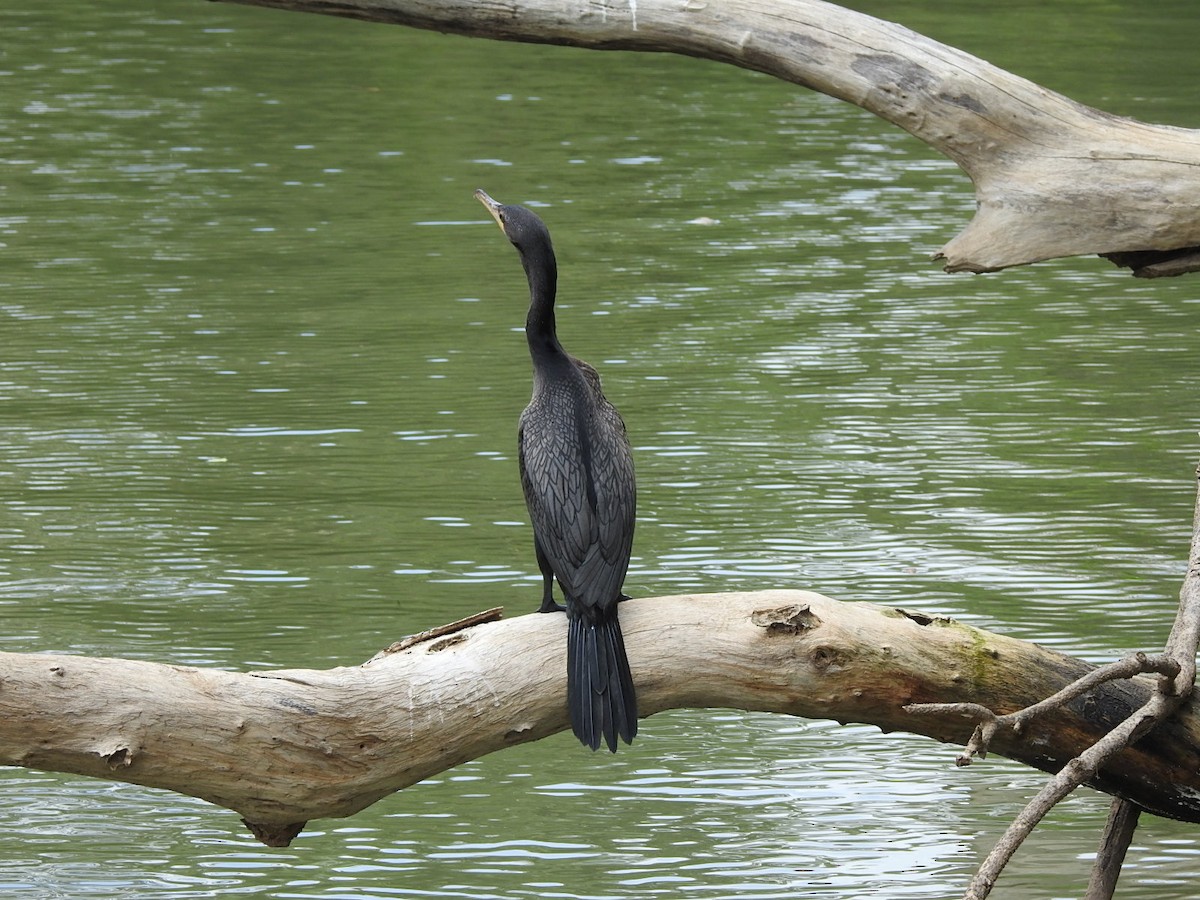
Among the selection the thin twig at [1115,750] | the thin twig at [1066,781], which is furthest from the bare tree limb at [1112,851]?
the thin twig at [1066,781]

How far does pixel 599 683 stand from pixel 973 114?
1.35 metres

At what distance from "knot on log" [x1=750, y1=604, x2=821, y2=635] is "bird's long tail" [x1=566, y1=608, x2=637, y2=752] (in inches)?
8.6

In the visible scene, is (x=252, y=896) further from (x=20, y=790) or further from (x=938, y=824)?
(x=938, y=824)

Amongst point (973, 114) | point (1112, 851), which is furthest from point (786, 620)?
point (973, 114)

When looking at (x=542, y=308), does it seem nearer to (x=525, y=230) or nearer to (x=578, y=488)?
(x=525, y=230)

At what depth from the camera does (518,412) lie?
5863 mm

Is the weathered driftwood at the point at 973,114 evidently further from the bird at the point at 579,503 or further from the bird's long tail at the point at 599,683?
the bird's long tail at the point at 599,683

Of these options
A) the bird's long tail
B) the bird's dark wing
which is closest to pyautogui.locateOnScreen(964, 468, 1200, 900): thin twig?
the bird's long tail

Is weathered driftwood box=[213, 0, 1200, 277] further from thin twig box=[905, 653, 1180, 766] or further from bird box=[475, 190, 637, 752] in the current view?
thin twig box=[905, 653, 1180, 766]

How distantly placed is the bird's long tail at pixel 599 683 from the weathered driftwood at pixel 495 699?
0.23 feet

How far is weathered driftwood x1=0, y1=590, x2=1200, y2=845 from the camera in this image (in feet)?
8.87

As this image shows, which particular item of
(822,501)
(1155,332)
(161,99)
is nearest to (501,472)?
Result: (822,501)

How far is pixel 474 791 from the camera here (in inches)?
155

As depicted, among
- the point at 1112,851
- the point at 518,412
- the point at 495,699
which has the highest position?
the point at 495,699
